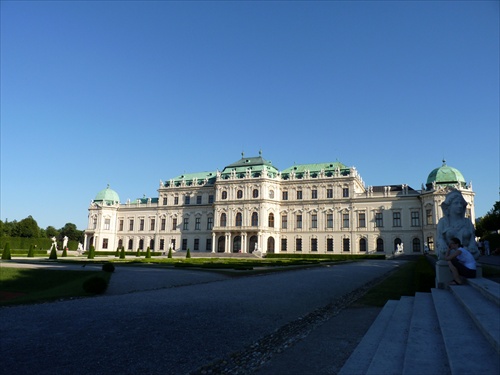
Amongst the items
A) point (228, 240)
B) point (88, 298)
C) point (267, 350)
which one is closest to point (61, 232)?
point (228, 240)

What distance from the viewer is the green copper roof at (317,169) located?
65.3 m

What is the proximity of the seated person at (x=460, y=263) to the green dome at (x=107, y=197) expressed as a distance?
3126 inches

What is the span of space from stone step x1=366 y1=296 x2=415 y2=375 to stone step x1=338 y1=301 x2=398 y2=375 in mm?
135

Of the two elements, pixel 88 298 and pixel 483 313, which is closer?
pixel 483 313

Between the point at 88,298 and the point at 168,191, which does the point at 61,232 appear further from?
the point at 88,298

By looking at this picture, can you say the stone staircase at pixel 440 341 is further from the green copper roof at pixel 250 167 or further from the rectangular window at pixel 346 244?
Answer: the green copper roof at pixel 250 167

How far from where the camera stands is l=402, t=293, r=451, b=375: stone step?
14.5ft

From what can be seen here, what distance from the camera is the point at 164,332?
7.40m

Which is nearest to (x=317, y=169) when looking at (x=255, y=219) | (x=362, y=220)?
(x=362, y=220)

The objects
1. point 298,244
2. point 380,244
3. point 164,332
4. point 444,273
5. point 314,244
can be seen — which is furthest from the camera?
point 298,244

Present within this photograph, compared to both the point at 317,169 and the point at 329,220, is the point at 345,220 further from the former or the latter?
the point at 317,169

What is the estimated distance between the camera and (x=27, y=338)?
6930 mm

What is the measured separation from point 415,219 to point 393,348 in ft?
192

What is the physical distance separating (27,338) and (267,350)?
15.0 feet
